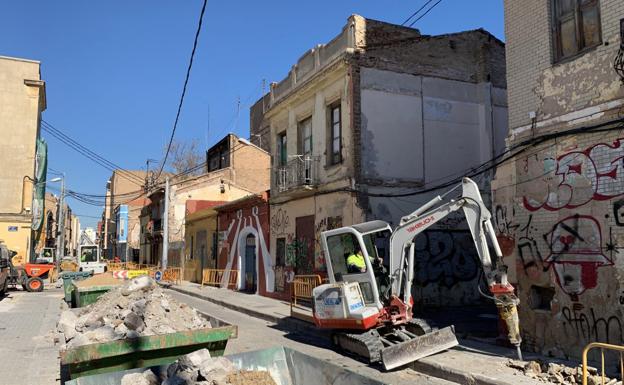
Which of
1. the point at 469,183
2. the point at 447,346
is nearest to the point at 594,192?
the point at 469,183

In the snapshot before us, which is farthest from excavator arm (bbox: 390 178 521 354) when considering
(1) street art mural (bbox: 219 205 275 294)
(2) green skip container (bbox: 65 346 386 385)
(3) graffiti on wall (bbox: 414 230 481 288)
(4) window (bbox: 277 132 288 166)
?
(1) street art mural (bbox: 219 205 275 294)

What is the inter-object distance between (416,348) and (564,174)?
4118 mm

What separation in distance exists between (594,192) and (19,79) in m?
37.4

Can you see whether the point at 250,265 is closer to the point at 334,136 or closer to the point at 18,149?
the point at 334,136

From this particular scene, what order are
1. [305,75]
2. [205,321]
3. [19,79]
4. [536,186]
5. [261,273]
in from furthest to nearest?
[19,79]
[261,273]
[305,75]
[536,186]
[205,321]

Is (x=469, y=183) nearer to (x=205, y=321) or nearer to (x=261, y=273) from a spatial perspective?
(x=205, y=321)

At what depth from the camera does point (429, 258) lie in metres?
16.3

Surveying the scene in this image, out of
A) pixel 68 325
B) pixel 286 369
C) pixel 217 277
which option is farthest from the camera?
pixel 217 277

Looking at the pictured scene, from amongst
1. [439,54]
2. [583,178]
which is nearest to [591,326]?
[583,178]

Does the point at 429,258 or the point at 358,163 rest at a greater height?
the point at 358,163

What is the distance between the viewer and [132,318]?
8.74 meters

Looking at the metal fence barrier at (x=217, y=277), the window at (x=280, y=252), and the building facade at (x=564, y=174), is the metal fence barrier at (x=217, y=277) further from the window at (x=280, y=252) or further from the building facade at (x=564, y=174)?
the building facade at (x=564, y=174)

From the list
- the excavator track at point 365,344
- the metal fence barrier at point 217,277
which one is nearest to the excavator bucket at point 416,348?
the excavator track at point 365,344

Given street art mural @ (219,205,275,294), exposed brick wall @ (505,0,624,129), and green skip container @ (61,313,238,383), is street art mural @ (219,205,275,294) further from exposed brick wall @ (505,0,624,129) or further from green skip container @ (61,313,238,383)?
green skip container @ (61,313,238,383)
